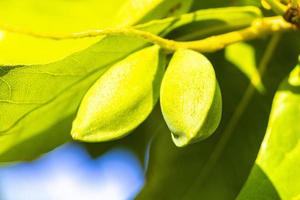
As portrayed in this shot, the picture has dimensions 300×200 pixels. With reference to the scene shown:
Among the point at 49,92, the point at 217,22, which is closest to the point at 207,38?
the point at 217,22

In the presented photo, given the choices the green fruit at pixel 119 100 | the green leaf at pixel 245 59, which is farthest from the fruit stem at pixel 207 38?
the green leaf at pixel 245 59

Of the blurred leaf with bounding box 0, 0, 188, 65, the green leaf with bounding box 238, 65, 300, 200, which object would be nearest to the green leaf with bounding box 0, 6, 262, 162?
the blurred leaf with bounding box 0, 0, 188, 65

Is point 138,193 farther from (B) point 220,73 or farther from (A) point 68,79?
(A) point 68,79

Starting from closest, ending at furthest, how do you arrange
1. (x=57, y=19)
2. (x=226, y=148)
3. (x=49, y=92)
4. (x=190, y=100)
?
(x=190, y=100)
(x=49, y=92)
(x=57, y=19)
(x=226, y=148)

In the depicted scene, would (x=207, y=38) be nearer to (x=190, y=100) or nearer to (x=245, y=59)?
(x=190, y=100)

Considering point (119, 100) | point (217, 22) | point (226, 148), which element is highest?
point (119, 100)

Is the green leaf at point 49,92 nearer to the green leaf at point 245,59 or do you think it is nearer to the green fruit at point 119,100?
the green fruit at point 119,100

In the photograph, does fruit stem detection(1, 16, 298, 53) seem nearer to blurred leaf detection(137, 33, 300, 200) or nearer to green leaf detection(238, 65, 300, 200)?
green leaf detection(238, 65, 300, 200)
